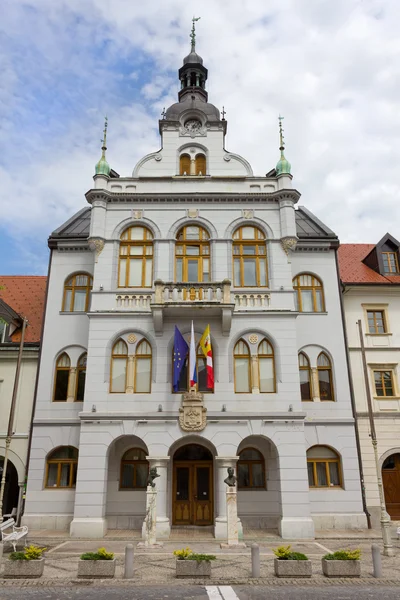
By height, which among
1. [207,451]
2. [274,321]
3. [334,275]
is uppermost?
[334,275]

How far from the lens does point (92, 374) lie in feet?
63.4

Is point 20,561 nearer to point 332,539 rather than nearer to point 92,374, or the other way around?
point 92,374

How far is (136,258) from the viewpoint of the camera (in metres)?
21.3

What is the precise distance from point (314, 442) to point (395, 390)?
5215mm

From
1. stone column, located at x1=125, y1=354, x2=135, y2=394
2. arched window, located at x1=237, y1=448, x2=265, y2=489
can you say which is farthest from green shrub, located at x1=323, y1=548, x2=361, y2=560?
stone column, located at x1=125, y1=354, x2=135, y2=394

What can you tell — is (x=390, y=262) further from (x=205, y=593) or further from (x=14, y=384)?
(x=205, y=593)

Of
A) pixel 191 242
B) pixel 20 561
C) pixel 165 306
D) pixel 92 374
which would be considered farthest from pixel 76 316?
pixel 20 561

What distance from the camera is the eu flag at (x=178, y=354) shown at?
61.0 feet

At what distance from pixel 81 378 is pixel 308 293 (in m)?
11.6

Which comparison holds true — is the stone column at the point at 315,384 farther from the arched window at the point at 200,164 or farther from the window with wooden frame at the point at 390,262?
the arched window at the point at 200,164

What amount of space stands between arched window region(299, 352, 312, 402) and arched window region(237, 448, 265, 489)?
335cm

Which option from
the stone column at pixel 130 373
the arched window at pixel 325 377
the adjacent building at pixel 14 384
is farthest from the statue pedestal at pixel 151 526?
the arched window at pixel 325 377

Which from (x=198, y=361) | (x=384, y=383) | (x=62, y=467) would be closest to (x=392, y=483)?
(x=384, y=383)

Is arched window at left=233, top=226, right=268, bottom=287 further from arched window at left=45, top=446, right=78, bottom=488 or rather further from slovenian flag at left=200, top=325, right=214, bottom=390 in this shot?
arched window at left=45, top=446, right=78, bottom=488
